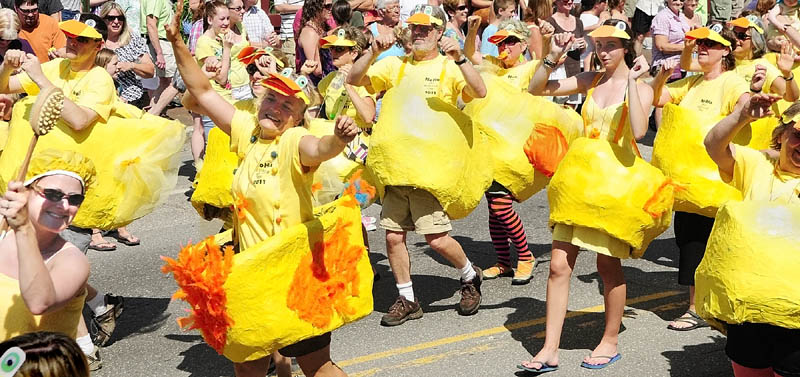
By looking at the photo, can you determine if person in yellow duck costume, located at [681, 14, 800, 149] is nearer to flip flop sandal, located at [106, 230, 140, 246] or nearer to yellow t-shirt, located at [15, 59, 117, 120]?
yellow t-shirt, located at [15, 59, 117, 120]

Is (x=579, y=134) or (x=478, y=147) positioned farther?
(x=579, y=134)

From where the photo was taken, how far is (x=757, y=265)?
448 cm

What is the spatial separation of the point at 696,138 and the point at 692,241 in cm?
73

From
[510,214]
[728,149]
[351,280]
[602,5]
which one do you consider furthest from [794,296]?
[602,5]

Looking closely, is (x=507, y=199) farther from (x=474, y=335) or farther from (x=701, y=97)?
→ (x=701, y=97)

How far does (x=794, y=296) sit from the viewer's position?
4.40m

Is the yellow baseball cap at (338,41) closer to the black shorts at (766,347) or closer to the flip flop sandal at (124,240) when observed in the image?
the flip flop sandal at (124,240)

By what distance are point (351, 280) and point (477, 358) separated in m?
1.63

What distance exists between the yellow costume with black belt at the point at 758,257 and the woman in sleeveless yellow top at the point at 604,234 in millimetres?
1270

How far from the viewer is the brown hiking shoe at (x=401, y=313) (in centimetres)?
708

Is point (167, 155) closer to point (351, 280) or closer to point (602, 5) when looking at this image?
point (351, 280)

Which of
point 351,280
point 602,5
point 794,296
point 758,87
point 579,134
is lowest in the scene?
point 602,5

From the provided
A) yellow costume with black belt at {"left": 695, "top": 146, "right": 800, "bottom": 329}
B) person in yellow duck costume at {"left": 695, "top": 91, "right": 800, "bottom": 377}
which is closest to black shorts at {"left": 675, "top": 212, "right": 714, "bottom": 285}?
person in yellow duck costume at {"left": 695, "top": 91, "right": 800, "bottom": 377}

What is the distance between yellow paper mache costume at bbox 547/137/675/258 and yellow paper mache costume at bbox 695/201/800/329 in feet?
4.14
